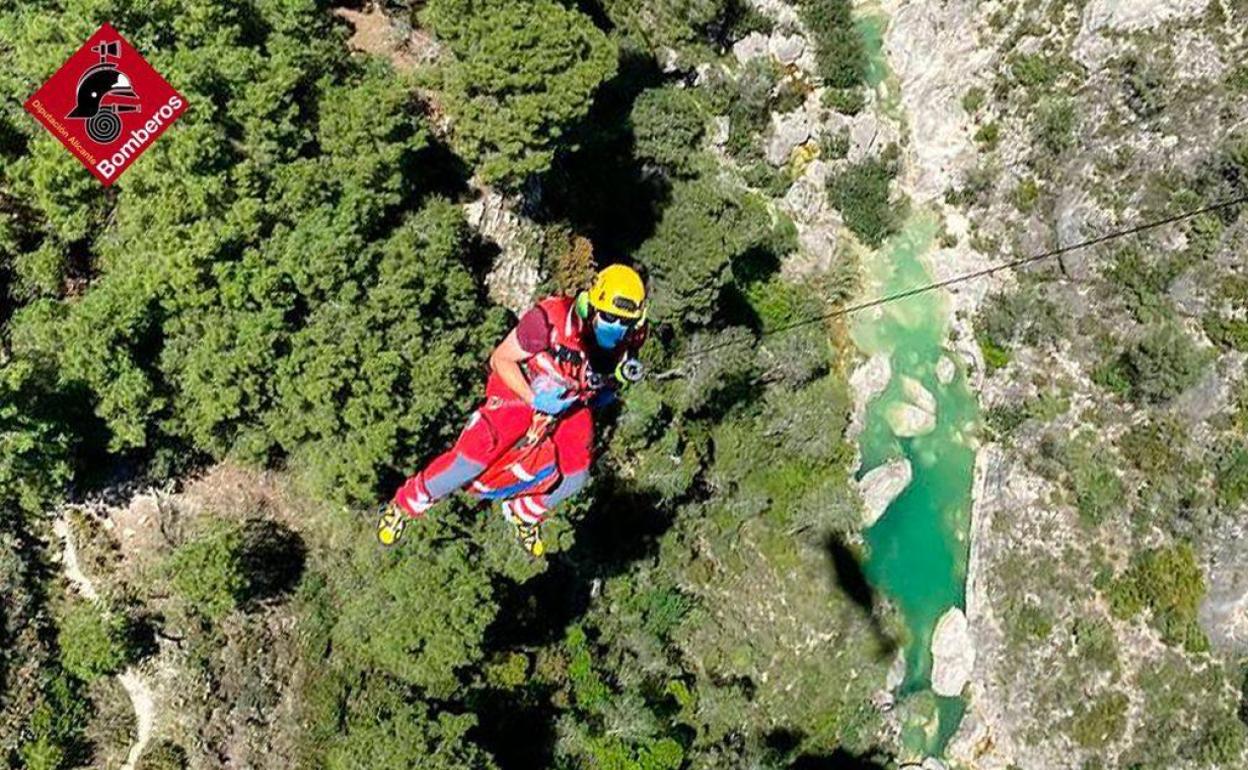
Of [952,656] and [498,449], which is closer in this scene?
[498,449]

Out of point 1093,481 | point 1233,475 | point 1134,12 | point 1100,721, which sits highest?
point 1134,12

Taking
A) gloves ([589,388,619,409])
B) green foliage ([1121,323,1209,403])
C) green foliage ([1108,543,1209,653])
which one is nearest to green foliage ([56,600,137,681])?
gloves ([589,388,619,409])

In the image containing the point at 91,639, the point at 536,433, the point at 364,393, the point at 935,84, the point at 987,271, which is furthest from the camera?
the point at 935,84

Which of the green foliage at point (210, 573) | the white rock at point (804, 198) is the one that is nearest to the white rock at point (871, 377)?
the white rock at point (804, 198)

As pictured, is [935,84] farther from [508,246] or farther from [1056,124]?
[508,246]

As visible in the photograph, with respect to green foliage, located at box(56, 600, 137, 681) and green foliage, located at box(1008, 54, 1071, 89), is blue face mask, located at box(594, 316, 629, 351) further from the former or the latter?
green foliage, located at box(1008, 54, 1071, 89)

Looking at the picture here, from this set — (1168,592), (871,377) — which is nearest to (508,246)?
(871,377)

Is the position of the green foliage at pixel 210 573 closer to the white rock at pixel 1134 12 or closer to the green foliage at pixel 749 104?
the green foliage at pixel 749 104
